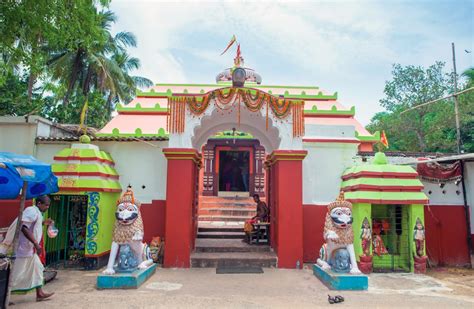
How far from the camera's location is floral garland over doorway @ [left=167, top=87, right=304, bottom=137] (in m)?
8.12

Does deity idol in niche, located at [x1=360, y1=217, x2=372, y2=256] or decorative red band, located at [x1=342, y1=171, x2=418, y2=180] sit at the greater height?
decorative red band, located at [x1=342, y1=171, x2=418, y2=180]

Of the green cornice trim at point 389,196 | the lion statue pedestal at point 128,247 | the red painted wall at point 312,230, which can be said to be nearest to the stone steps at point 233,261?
the red painted wall at point 312,230

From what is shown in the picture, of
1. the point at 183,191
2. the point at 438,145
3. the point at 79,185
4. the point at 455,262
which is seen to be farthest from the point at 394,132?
the point at 79,185

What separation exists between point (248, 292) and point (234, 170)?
11.1 metres

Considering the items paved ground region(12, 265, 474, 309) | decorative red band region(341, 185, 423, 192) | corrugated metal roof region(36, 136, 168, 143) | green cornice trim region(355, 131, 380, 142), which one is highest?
green cornice trim region(355, 131, 380, 142)

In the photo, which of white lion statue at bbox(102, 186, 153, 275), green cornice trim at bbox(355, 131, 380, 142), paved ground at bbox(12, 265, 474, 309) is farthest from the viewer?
green cornice trim at bbox(355, 131, 380, 142)

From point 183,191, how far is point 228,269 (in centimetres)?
192

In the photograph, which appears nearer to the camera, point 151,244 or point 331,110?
point 151,244

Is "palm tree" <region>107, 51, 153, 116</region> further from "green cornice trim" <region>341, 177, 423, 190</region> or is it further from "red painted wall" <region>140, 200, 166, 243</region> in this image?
"green cornice trim" <region>341, 177, 423, 190</region>

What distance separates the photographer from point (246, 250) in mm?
8789

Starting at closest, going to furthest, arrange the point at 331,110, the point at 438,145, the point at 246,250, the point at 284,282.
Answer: the point at 284,282 < the point at 246,250 < the point at 331,110 < the point at 438,145

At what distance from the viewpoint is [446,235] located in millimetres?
9008

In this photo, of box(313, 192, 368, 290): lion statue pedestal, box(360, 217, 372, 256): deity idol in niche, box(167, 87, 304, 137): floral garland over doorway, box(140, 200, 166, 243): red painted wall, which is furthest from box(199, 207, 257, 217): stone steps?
box(313, 192, 368, 290): lion statue pedestal

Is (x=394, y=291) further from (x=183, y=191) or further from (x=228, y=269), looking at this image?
(x=183, y=191)
